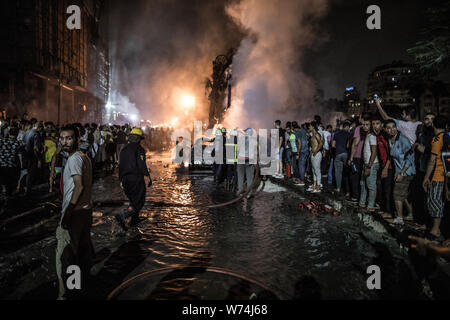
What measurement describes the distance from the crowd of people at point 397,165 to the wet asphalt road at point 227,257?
32.6 inches

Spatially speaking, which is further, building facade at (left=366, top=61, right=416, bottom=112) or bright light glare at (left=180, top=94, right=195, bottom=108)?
building facade at (left=366, top=61, right=416, bottom=112)

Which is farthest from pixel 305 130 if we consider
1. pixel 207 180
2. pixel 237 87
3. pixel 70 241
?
pixel 237 87

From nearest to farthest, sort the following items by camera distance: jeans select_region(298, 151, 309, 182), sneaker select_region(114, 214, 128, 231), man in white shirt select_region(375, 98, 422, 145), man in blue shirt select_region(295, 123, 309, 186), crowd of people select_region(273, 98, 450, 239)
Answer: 1. crowd of people select_region(273, 98, 450, 239)
2. sneaker select_region(114, 214, 128, 231)
3. man in white shirt select_region(375, 98, 422, 145)
4. man in blue shirt select_region(295, 123, 309, 186)
5. jeans select_region(298, 151, 309, 182)

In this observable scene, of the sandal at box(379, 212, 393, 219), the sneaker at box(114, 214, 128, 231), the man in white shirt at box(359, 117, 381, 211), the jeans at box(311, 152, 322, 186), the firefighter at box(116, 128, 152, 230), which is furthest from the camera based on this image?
the jeans at box(311, 152, 322, 186)

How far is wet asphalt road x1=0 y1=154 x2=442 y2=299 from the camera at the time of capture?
3428mm

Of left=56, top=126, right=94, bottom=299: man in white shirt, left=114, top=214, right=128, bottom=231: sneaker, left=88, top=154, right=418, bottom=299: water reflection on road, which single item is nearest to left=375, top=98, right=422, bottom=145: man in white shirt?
left=88, top=154, right=418, bottom=299: water reflection on road

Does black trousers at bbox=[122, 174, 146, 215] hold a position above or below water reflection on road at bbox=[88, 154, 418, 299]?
above

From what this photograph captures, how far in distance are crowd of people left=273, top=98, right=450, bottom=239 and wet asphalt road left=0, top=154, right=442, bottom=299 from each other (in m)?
0.83

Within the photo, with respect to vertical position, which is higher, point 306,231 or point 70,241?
point 70,241

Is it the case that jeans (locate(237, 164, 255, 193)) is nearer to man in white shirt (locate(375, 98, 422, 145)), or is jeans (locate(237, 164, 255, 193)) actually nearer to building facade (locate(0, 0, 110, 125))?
man in white shirt (locate(375, 98, 422, 145))

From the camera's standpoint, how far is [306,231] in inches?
220

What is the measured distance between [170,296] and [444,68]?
15.8m

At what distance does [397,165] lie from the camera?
5.71 m
